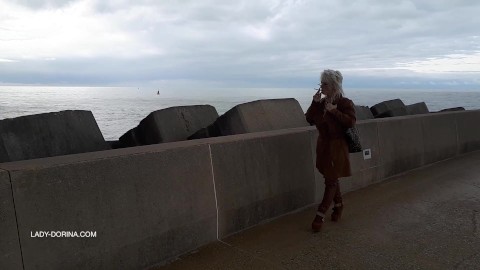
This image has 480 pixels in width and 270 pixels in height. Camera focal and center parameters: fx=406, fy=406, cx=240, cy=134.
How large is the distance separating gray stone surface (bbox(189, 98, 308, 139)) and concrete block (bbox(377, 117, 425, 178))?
4.65 ft

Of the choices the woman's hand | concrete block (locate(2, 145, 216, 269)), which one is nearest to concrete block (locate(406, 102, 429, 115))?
the woman's hand

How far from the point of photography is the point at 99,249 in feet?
10.2

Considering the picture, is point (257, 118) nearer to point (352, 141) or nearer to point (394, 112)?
point (352, 141)

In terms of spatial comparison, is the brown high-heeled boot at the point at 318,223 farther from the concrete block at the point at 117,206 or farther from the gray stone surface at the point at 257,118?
Result: the gray stone surface at the point at 257,118

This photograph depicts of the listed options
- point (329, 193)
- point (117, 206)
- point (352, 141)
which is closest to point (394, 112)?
point (352, 141)

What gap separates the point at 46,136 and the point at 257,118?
2.82 metres

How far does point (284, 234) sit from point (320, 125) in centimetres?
123

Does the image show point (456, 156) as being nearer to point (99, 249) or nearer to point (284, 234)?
point (284, 234)

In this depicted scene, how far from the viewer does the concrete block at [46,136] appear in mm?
4176

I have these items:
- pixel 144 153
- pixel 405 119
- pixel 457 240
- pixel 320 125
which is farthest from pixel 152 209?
pixel 405 119

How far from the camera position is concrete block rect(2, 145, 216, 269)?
2.77m

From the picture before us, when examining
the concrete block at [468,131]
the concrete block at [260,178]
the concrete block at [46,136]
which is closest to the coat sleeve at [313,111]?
the concrete block at [260,178]

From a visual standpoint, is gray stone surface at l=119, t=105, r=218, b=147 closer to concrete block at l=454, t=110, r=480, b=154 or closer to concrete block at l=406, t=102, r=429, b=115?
concrete block at l=454, t=110, r=480, b=154

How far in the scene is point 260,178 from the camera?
4570 millimetres
